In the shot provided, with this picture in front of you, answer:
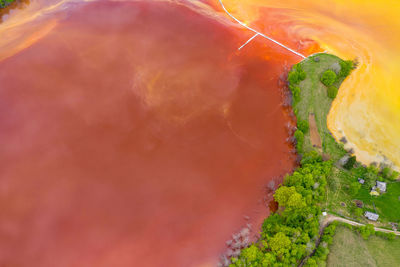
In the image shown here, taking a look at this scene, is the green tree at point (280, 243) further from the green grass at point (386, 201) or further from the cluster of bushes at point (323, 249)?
the green grass at point (386, 201)

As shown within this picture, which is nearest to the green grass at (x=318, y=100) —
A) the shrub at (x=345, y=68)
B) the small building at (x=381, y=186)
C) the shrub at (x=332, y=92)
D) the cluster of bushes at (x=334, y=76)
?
the shrub at (x=332, y=92)

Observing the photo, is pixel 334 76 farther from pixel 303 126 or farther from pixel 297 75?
pixel 303 126

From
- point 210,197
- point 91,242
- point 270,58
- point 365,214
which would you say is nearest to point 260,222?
point 210,197

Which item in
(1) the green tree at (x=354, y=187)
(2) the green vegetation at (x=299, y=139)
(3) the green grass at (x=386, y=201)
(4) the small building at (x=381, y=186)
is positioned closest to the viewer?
(3) the green grass at (x=386, y=201)

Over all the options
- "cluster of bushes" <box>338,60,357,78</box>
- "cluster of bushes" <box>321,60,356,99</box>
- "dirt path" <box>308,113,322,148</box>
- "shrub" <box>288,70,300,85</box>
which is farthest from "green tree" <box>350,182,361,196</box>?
"cluster of bushes" <box>338,60,357,78</box>

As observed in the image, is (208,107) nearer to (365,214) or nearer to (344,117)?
(344,117)

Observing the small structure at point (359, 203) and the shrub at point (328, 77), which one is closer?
the small structure at point (359, 203)

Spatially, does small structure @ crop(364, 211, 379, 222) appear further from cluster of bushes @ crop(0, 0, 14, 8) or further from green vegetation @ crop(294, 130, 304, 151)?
cluster of bushes @ crop(0, 0, 14, 8)
